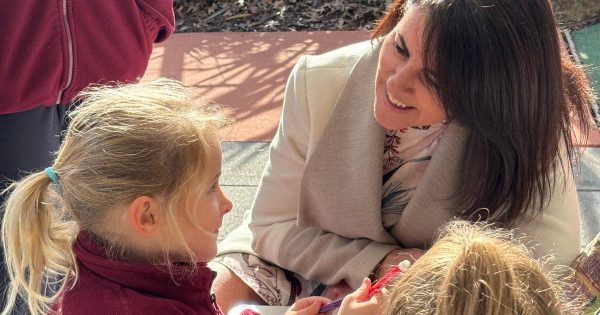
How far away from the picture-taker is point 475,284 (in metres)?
1.15

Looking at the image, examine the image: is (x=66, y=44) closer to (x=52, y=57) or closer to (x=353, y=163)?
(x=52, y=57)

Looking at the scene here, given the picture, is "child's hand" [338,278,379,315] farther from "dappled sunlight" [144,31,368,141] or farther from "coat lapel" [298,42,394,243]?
"dappled sunlight" [144,31,368,141]

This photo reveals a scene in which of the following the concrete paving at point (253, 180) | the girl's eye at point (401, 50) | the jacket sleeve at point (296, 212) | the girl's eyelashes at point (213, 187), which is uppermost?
the girl's eye at point (401, 50)

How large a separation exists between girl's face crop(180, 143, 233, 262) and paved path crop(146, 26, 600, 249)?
1.61 meters

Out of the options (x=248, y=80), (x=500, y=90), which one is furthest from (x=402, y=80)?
(x=248, y=80)

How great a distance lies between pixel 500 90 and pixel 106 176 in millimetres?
881

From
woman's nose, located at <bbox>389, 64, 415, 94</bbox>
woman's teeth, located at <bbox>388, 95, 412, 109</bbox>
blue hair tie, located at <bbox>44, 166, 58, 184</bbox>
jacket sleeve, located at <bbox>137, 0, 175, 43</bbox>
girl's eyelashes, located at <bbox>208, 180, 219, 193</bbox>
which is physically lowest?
girl's eyelashes, located at <bbox>208, 180, 219, 193</bbox>

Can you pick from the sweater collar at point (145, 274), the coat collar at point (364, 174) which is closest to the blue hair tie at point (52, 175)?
the sweater collar at point (145, 274)

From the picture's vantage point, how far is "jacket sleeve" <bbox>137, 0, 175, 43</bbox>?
240 cm

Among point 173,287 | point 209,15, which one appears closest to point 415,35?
point 173,287

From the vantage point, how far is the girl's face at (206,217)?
67.8 inches

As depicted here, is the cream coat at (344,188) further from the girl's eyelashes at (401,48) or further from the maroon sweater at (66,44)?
the maroon sweater at (66,44)

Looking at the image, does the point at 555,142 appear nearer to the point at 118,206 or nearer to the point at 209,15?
the point at 118,206

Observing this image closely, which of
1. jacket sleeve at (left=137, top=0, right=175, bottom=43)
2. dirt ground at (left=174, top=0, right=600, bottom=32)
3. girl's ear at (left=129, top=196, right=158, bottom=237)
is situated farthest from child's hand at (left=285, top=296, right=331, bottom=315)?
dirt ground at (left=174, top=0, right=600, bottom=32)
